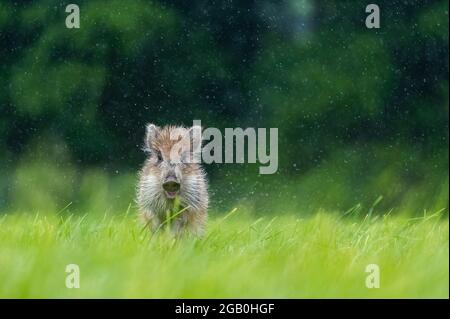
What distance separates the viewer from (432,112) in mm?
11555

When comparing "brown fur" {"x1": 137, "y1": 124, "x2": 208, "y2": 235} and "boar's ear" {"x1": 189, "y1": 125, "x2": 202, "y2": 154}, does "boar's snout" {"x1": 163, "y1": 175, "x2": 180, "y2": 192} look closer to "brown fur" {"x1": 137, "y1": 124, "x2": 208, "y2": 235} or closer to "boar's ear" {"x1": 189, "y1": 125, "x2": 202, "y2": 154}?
"brown fur" {"x1": 137, "y1": 124, "x2": 208, "y2": 235}

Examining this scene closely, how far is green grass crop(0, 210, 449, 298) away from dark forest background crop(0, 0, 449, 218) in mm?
4417

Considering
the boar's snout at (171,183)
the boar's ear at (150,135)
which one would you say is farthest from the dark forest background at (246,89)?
the boar's snout at (171,183)

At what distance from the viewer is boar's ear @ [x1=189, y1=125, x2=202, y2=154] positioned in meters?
6.26

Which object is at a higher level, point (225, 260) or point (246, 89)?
point (246, 89)

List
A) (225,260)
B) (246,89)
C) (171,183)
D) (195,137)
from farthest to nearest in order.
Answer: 1. (246,89)
2. (195,137)
3. (171,183)
4. (225,260)

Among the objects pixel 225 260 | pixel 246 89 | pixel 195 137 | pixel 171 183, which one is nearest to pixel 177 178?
pixel 171 183

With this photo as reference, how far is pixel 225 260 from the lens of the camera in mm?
4410

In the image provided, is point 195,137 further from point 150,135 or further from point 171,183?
point 171,183

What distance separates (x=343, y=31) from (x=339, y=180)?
1919 millimetres

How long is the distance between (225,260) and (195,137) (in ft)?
6.52

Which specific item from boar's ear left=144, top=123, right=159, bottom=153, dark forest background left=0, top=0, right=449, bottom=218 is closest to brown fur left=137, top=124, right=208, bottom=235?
boar's ear left=144, top=123, right=159, bottom=153
